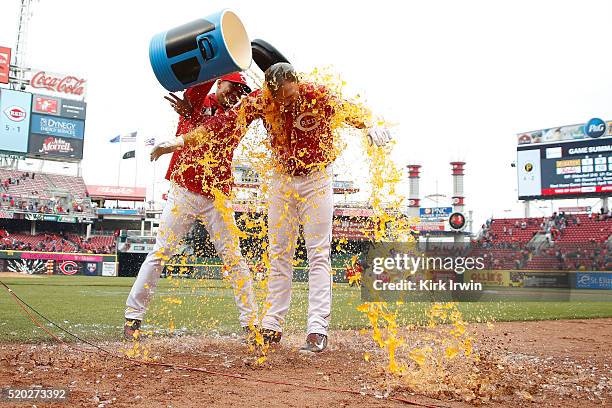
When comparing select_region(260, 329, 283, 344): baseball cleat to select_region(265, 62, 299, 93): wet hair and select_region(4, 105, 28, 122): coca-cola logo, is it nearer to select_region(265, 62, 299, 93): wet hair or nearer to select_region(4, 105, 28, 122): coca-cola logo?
select_region(265, 62, 299, 93): wet hair

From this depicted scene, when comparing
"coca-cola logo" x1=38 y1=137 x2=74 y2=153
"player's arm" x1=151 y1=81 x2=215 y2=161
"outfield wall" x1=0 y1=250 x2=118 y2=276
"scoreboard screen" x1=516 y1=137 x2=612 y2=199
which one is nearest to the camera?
"player's arm" x1=151 y1=81 x2=215 y2=161

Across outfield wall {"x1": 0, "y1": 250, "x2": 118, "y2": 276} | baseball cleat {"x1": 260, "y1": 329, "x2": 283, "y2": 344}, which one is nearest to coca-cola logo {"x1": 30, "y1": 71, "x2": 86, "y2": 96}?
outfield wall {"x1": 0, "y1": 250, "x2": 118, "y2": 276}

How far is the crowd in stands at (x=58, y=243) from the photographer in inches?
1367

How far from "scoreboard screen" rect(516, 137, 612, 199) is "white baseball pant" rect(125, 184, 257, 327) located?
3136 cm

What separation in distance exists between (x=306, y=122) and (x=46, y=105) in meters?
41.7

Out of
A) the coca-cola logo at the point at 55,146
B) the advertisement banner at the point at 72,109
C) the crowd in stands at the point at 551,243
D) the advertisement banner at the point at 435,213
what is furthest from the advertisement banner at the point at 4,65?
the advertisement banner at the point at 435,213

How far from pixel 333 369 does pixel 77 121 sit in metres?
42.7

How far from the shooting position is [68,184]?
43719 millimetres

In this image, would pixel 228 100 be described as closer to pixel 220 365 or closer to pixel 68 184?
pixel 220 365

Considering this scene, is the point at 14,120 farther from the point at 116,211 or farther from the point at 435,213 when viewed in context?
the point at 435,213

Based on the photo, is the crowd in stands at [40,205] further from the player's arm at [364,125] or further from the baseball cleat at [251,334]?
the player's arm at [364,125]

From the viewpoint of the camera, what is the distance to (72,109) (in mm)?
41625

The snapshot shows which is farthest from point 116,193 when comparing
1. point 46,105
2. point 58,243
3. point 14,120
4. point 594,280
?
point 594,280

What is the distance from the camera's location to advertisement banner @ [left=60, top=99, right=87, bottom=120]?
41.2 meters
